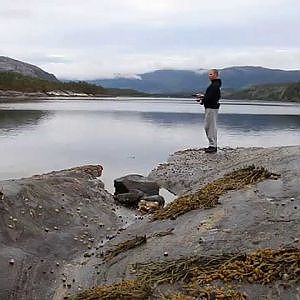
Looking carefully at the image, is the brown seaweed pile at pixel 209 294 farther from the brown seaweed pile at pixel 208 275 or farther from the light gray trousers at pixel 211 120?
the light gray trousers at pixel 211 120

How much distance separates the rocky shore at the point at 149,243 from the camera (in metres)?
7.39

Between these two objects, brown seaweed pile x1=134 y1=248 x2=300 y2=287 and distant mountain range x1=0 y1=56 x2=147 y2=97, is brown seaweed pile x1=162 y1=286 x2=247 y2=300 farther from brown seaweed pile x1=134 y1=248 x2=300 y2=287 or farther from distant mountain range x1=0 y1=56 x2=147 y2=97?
distant mountain range x1=0 y1=56 x2=147 y2=97

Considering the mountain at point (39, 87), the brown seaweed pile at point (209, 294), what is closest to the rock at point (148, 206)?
the brown seaweed pile at point (209, 294)

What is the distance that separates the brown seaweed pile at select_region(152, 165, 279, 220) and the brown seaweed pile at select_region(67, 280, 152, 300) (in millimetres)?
3122

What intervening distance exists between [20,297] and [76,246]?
246 centimetres

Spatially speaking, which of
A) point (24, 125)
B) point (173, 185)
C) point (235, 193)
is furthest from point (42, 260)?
point (24, 125)

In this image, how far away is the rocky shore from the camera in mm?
7395

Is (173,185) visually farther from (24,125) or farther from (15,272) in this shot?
(24,125)

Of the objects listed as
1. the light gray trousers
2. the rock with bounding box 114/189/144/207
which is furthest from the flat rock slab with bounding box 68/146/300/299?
the light gray trousers

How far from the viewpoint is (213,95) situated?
1903 centimetres

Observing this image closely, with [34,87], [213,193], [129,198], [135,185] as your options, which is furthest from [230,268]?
[34,87]

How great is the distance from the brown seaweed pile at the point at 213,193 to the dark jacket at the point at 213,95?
20.4ft

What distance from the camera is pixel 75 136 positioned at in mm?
38500

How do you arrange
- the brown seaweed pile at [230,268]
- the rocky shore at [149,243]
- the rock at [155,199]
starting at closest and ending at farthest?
the brown seaweed pile at [230,268]
the rocky shore at [149,243]
the rock at [155,199]
